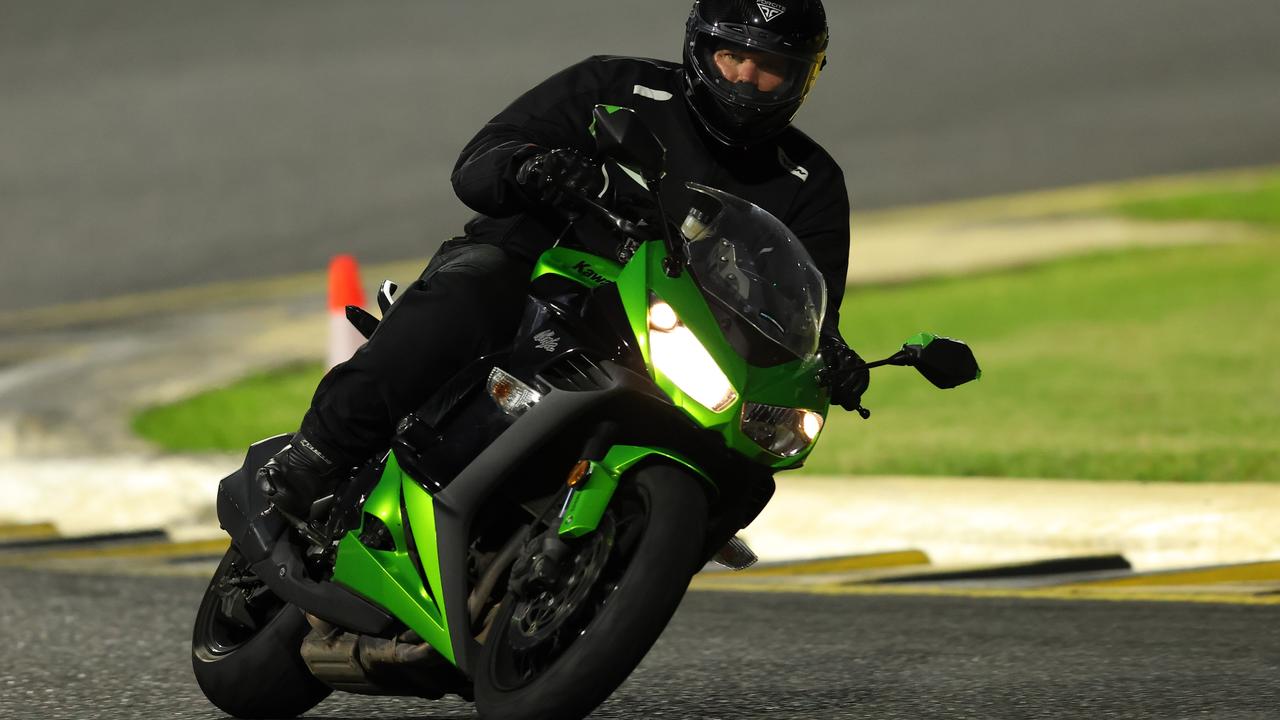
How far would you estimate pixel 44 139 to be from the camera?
1911 centimetres

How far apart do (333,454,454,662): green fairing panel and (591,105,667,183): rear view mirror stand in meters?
0.90

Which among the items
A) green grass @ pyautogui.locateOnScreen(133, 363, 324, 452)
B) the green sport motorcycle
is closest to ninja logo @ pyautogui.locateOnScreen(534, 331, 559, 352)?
the green sport motorcycle

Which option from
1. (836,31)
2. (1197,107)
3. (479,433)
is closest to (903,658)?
(479,433)

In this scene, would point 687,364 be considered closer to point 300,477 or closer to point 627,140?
point 627,140

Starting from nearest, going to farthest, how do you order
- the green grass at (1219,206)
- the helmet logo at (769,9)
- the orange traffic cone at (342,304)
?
the helmet logo at (769,9) < the orange traffic cone at (342,304) < the green grass at (1219,206)

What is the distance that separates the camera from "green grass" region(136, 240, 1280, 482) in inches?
364

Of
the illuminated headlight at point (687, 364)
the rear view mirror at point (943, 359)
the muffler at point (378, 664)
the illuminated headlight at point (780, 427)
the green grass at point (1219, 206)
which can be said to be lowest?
the muffler at point (378, 664)

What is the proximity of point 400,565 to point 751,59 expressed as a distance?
4.47 ft

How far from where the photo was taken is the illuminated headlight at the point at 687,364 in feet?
14.3

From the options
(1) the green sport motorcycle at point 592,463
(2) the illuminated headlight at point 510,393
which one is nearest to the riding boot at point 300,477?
(1) the green sport motorcycle at point 592,463

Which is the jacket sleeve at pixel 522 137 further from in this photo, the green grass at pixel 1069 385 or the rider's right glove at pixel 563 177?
the green grass at pixel 1069 385

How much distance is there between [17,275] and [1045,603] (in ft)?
33.8

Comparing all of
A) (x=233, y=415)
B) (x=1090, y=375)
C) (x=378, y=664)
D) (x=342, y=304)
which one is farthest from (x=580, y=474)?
(x=1090, y=375)

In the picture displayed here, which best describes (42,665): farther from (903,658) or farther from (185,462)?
(185,462)
